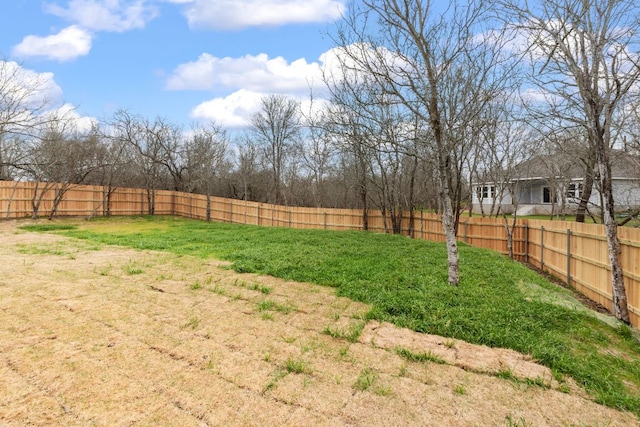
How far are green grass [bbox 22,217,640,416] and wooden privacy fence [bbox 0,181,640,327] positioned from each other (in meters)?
0.99

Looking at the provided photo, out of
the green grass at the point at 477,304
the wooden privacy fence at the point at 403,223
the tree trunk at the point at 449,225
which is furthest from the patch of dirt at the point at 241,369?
the wooden privacy fence at the point at 403,223

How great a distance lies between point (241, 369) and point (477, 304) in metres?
2.89

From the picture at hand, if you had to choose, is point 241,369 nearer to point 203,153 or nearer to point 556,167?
point 556,167

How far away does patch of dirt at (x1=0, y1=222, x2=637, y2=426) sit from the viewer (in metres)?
1.98

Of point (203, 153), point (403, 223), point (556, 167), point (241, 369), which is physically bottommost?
point (241, 369)

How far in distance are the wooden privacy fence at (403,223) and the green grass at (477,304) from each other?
3.23ft

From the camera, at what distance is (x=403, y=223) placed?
528 inches

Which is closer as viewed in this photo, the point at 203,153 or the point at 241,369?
the point at 241,369

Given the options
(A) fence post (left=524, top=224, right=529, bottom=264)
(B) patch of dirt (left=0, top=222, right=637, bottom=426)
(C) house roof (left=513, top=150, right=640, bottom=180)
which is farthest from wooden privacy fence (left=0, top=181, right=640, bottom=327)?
(B) patch of dirt (left=0, top=222, right=637, bottom=426)

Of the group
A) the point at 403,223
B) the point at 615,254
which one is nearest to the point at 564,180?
the point at 403,223

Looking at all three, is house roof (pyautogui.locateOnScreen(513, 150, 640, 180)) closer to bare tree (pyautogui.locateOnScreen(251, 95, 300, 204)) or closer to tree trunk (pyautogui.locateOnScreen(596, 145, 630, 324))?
tree trunk (pyautogui.locateOnScreen(596, 145, 630, 324))

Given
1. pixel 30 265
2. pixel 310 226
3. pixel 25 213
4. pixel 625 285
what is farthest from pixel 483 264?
pixel 25 213

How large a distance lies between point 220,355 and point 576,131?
6327mm

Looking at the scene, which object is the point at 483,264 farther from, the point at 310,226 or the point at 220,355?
the point at 310,226
